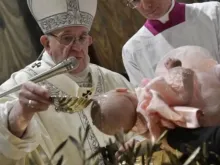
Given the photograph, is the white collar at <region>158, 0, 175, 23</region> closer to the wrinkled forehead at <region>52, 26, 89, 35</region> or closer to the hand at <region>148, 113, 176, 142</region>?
the wrinkled forehead at <region>52, 26, 89, 35</region>

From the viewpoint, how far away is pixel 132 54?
270cm

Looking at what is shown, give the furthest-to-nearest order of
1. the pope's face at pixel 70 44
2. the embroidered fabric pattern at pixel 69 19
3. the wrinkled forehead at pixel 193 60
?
the embroidered fabric pattern at pixel 69 19 → the pope's face at pixel 70 44 → the wrinkled forehead at pixel 193 60

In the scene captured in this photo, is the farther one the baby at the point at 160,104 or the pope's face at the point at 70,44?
the pope's face at the point at 70,44

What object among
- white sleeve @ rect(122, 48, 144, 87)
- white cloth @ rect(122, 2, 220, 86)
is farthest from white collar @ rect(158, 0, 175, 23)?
white sleeve @ rect(122, 48, 144, 87)

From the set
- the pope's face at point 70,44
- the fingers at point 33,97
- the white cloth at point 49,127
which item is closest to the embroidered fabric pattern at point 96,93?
the white cloth at point 49,127

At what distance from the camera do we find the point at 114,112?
1077mm

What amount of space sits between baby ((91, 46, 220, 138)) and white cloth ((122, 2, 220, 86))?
1475mm

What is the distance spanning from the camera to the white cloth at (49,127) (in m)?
1.70

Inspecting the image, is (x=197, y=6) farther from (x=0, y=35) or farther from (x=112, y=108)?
(x=112, y=108)

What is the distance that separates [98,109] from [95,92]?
1036mm

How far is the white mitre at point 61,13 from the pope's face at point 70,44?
3 centimetres

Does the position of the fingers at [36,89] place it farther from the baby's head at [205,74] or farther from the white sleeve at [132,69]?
the white sleeve at [132,69]

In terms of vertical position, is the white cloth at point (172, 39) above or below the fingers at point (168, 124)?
below


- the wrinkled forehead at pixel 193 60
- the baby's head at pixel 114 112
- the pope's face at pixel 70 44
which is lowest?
the pope's face at pixel 70 44
